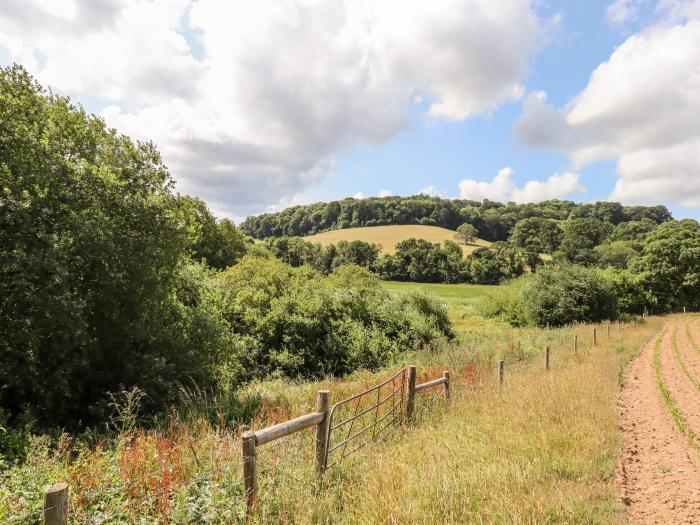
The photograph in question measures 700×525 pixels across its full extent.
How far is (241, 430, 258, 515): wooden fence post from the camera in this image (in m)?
3.96

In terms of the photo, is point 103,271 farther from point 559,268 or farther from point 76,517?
point 559,268

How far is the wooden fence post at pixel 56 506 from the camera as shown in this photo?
2557 millimetres

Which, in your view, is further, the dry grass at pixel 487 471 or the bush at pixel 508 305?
the bush at pixel 508 305

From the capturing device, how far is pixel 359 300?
22125 millimetres

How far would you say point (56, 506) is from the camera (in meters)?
2.59

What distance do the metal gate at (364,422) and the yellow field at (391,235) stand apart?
80.9 m

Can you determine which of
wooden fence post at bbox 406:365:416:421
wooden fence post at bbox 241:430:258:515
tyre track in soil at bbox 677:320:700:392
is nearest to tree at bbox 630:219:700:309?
tyre track in soil at bbox 677:320:700:392

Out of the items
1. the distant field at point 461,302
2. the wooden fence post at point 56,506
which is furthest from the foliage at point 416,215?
the wooden fence post at point 56,506

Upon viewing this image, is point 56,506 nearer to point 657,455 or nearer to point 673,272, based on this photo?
point 657,455

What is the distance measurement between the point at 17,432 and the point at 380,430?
6.41m

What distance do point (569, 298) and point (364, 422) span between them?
34.2 m

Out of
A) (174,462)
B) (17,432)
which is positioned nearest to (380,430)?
(174,462)

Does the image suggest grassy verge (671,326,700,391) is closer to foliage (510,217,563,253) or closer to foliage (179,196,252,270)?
foliage (179,196,252,270)

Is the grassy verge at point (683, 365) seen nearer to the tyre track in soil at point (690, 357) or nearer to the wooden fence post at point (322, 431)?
the tyre track in soil at point (690, 357)
